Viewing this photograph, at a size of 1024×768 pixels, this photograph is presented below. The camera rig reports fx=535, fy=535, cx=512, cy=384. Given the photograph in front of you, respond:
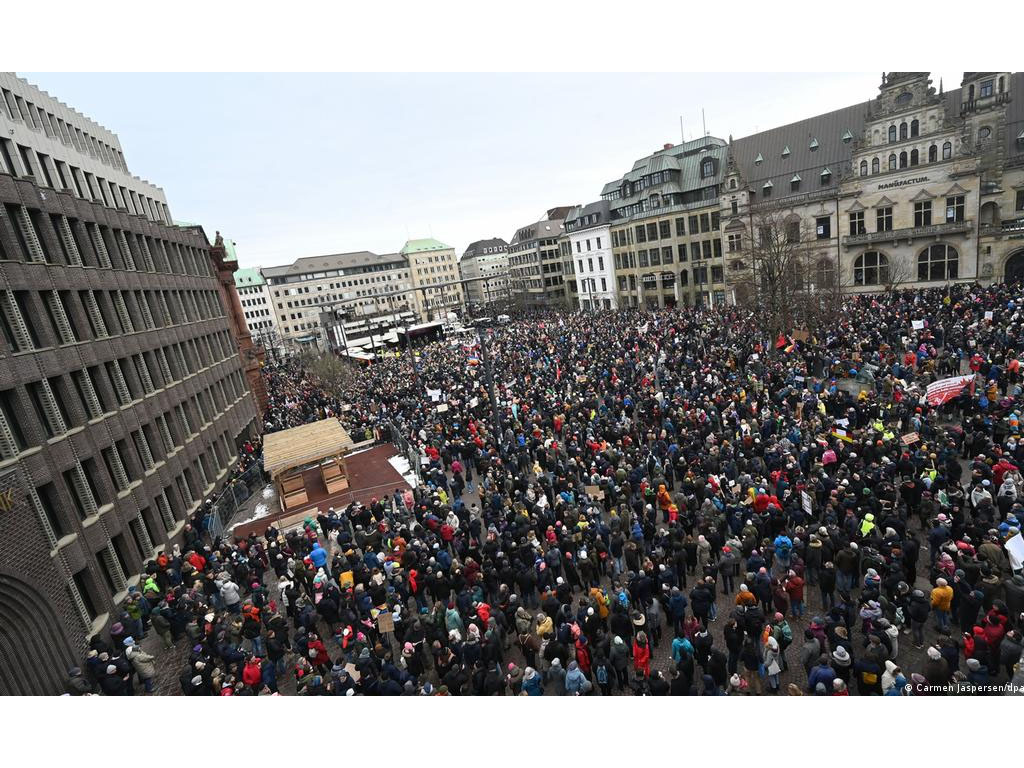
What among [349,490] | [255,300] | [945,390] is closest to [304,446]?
[349,490]

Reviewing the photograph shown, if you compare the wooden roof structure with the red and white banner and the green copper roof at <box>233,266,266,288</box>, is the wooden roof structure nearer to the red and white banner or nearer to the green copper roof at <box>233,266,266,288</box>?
the red and white banner

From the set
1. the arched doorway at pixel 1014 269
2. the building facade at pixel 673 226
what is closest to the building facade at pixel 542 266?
the building facade at pixel 673 226

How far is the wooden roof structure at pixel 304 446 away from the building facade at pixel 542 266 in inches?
2509

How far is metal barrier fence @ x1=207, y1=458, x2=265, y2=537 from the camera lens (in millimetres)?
22031

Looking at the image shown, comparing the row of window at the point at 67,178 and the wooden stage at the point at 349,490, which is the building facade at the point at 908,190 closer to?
the wooden stage at the point at 349,490

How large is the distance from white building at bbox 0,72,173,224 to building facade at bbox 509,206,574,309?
62.6 meters

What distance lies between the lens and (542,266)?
96.8 m

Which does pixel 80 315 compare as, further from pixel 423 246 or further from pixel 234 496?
pixel 423 246

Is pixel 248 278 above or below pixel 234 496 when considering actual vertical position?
above

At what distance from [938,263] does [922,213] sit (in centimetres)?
424

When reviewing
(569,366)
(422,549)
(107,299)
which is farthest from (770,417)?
(107,299)

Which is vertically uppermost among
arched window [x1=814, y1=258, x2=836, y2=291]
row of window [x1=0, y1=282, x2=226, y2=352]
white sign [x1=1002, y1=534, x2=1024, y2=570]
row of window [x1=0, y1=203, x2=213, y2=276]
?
row of window [x1=0, y1=203, x2=213, y2=276]

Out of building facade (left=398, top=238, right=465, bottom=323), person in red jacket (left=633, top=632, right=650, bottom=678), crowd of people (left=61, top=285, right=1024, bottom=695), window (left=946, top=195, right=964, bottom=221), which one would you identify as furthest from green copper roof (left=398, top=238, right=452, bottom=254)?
person in red jacket (left=633, top=632, right=650, bottom=678)

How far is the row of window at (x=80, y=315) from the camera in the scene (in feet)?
51.6
